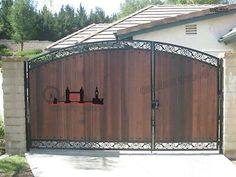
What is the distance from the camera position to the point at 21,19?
4753 cm

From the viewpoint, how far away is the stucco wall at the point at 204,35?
40.6ft

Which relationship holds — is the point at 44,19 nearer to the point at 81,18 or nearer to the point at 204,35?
the point at 81,18

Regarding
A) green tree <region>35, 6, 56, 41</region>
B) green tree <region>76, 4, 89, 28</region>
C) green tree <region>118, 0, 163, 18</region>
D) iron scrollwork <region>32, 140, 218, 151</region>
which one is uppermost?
green tree <region>118, 0, 163, 18</region>

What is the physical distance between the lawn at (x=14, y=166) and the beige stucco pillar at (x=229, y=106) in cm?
385

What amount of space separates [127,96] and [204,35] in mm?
5508

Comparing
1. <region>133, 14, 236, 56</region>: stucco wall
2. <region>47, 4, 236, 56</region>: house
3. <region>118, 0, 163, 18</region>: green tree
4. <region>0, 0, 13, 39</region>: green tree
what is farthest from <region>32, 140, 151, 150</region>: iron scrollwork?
<region>118, 0, 163, 18</region>: green tree

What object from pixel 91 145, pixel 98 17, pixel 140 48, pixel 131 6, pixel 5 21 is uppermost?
pixel 131 6

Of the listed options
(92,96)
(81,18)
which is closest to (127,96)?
(92,96)

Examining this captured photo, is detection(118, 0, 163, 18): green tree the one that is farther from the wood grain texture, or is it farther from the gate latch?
the gate latch

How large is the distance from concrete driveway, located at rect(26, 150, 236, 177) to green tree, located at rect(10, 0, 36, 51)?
138 feet

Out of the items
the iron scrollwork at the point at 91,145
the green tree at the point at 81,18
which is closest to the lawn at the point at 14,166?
the iron scrollwork at the point at 91,145

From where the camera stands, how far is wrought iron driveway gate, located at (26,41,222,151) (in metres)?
7.87

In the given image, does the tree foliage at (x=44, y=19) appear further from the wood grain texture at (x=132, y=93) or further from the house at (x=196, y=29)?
the wood grain texture at (x=132, y=93)

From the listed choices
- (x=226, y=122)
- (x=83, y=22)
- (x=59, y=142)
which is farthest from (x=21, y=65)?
(x=83, y=22)
